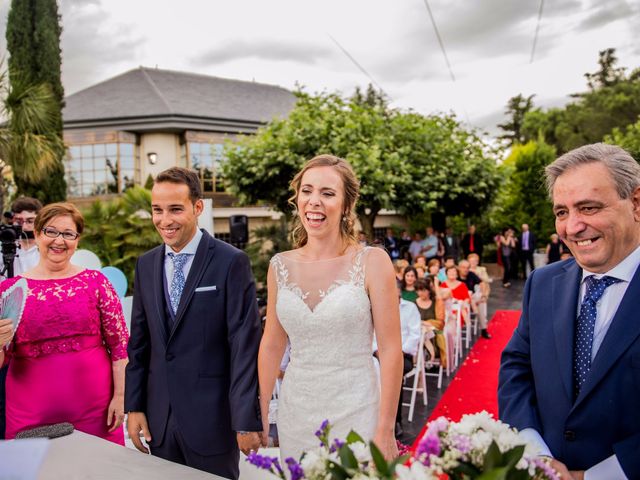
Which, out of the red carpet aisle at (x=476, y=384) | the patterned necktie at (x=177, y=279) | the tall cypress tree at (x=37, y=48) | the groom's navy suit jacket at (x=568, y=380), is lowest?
the red carpet aisle at (x=476, y=384)

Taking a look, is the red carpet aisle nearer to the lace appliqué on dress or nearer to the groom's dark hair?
the lace appliqué on dress

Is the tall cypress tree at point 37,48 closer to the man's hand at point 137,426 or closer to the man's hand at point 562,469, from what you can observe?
the man's hand at point 137,426

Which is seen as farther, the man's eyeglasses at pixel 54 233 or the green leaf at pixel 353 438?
the man's eyeglasses at pixel 54 233

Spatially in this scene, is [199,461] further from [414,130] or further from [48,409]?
[414,130]

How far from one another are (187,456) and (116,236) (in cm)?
948

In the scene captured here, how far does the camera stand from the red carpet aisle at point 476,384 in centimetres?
520

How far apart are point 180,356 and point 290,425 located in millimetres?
610

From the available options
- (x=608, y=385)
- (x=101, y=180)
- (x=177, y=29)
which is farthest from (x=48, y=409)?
(x=101, y=180)

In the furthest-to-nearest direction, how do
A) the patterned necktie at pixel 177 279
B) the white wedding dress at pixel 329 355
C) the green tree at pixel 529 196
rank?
the green tree at pixel 529 196 → the patterned necktie at pixel 177 279 → the white wedding dress at pixel 329 355

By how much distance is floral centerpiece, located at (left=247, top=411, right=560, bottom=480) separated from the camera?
2.86 feet

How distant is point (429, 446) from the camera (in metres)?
0.93

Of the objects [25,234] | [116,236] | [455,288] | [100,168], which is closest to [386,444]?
[25,234]

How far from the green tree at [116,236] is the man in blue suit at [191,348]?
28.8 ft

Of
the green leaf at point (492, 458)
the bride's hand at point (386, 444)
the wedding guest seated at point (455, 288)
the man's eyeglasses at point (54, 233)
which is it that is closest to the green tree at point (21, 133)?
the man's eyeglasses at point (54, 233)
